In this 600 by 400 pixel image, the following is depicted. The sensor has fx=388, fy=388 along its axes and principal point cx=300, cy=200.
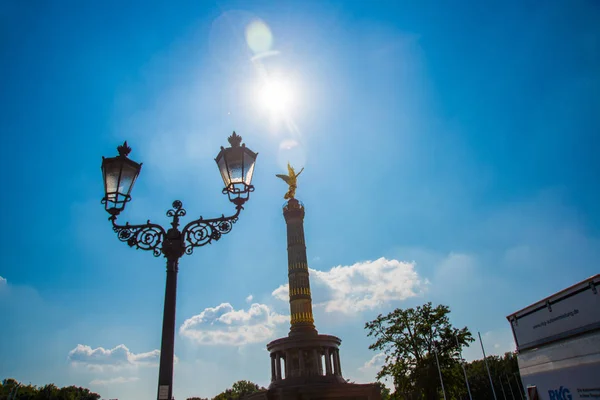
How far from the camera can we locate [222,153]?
5.71 meters

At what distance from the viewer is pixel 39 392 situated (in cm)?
6341

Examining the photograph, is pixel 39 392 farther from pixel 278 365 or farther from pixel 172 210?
pixel 172 210

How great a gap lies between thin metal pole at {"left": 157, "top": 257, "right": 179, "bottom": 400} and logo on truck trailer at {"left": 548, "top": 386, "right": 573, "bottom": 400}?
635 centimetres

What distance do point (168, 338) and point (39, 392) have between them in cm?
7755

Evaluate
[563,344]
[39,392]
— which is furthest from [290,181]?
[39,392]

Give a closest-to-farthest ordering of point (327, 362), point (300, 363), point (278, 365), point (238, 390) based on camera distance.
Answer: point (300, 363) → point (327, 362) → point (278, 365) → point (238, 390)

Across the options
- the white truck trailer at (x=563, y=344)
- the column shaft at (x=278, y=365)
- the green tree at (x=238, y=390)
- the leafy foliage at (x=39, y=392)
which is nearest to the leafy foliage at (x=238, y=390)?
the green tree at (x=238, y=390)

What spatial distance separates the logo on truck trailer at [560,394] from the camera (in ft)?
21.2

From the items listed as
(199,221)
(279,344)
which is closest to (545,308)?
(199,221)

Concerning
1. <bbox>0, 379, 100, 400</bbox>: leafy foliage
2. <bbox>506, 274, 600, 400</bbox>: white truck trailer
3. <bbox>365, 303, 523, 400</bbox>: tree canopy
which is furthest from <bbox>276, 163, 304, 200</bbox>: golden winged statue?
<bbox>0, 379, 100, 400</bbox>: leafy foliage

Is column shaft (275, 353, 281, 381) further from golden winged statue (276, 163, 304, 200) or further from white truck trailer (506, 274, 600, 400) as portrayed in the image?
white truck trailer (506, 274, 600, 400)

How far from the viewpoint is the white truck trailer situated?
20.0 ft

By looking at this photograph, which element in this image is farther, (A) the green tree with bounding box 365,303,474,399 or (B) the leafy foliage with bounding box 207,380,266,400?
(B) the leafy foliage with bounding box 207,380,266,400

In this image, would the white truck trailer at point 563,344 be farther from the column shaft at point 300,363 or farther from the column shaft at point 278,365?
the column shaft at point 278,365
